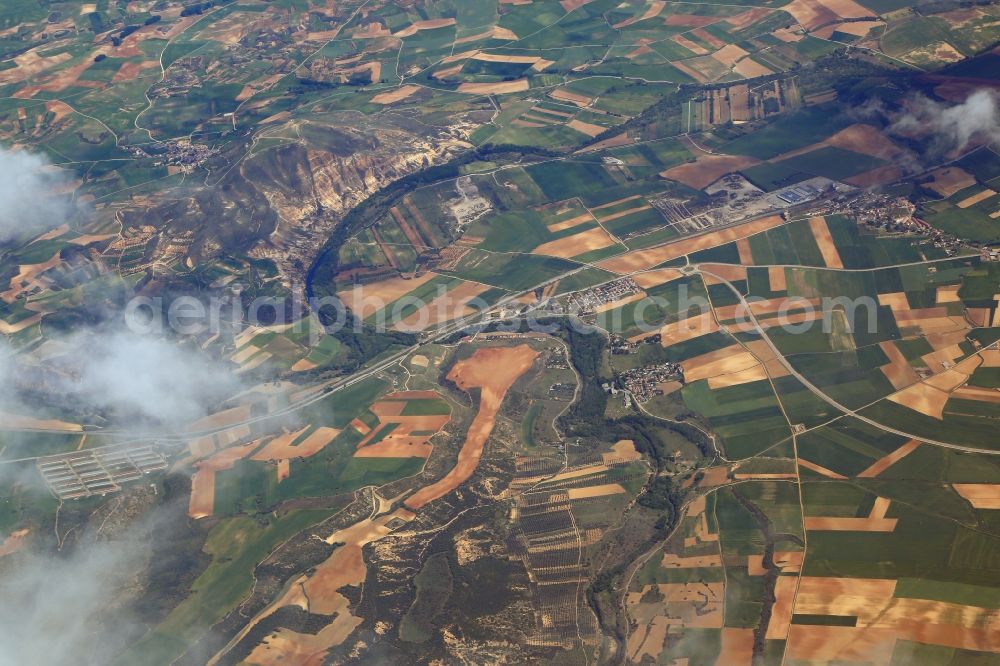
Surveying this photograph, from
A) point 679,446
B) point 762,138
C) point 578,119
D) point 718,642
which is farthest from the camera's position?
point 578,119

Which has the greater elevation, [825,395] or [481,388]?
[481,388]

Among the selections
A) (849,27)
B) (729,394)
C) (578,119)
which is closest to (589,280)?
(729,394)

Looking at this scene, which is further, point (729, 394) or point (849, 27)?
point (849, 27)

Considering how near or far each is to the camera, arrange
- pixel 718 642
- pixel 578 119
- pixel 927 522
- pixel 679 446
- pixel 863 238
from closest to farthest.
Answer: pixel 718 642 → pixel 927 522 → pixel 679 446 → pixel 863 238 → pixel 578 119

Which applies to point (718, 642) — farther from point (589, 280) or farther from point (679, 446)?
point (589, 280)

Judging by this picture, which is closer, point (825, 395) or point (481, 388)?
point (825, 395)

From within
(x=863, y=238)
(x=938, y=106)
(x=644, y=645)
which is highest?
(x=938, y=106)

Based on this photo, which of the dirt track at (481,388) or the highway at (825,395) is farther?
the dirt track at (481,388)

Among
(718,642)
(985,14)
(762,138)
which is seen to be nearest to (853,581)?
(718,642)

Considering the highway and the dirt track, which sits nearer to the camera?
the highway

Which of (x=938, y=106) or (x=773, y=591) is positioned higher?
(x=938, y=106)
